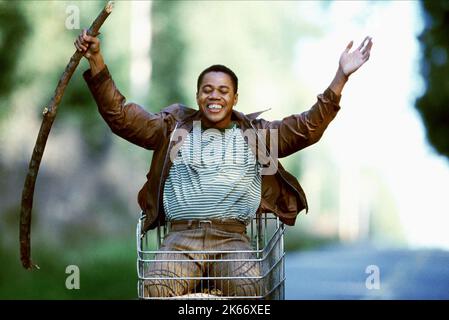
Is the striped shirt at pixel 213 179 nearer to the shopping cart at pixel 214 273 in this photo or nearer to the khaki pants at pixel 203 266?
the khaki pants at pixel 203 266

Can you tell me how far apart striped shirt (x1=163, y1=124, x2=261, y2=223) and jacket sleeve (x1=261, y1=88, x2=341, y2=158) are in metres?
0.18

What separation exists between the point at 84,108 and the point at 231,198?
4736 millimetres

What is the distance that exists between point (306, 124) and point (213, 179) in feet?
1.67

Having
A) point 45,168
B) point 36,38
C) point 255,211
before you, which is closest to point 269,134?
point 255,211

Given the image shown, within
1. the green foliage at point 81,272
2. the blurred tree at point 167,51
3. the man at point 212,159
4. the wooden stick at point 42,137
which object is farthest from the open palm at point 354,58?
the blurred tree at point 167,51

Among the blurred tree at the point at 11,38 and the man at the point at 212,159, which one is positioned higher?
the blurred tree at the point at 11,38

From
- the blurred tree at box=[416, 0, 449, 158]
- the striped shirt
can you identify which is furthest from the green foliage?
the striped shirt

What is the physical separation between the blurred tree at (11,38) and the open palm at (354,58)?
4744 millimetres

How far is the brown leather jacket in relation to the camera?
4.94 meters

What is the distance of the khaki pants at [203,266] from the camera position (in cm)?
471

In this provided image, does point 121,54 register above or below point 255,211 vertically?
above

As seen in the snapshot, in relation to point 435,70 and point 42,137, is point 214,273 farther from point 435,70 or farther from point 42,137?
point 435,70
